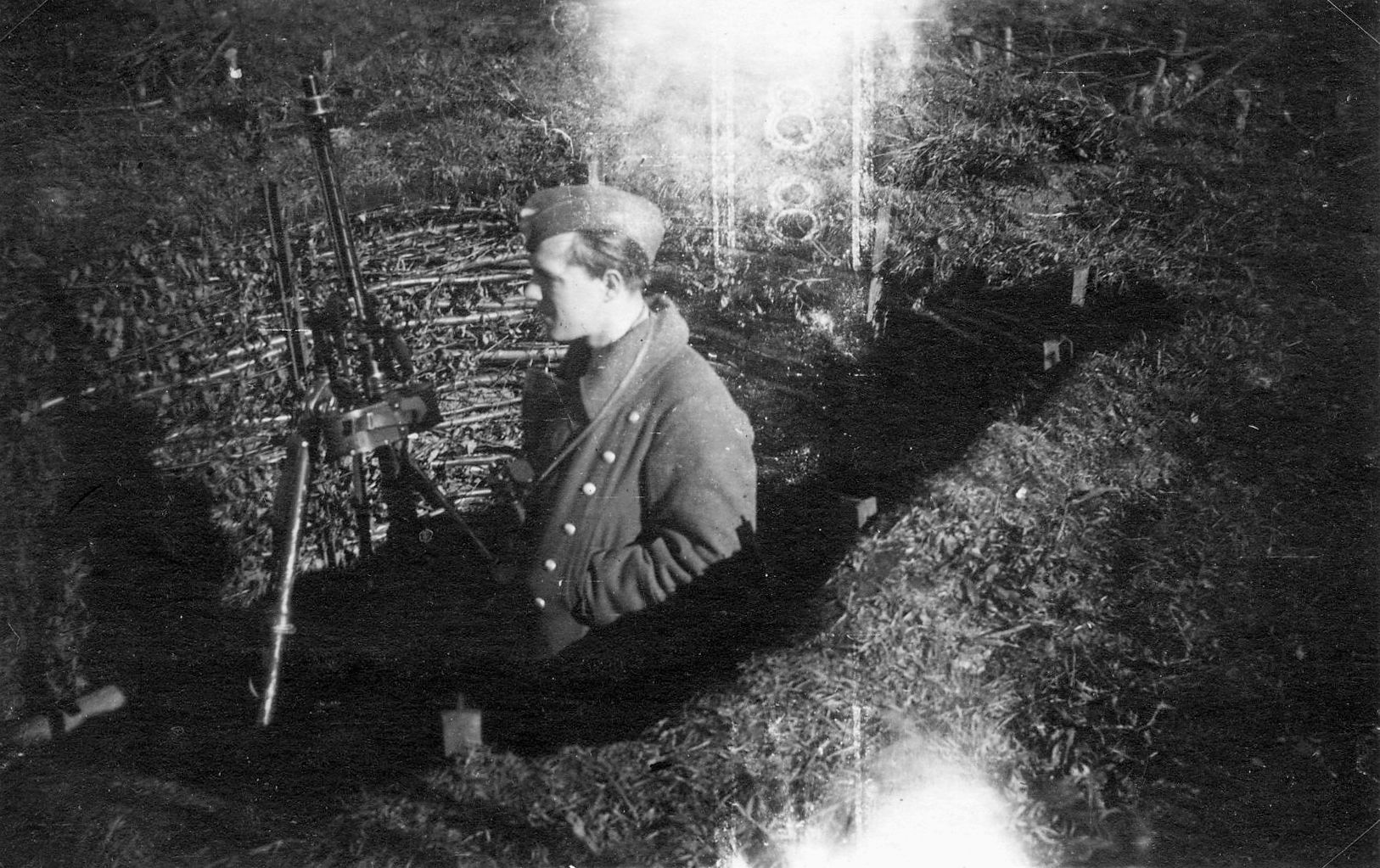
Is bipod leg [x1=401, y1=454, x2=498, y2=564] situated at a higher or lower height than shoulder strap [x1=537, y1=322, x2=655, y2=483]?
lower

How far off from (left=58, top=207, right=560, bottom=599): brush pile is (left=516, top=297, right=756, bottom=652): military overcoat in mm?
133

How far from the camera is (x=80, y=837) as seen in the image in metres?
3.47

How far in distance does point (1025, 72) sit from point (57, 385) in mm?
2928

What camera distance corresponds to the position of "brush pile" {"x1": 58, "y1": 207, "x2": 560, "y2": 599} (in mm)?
3330

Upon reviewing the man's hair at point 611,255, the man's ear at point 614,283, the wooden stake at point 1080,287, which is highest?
the man's hair at point 611,255

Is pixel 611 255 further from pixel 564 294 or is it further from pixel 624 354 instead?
pixel 624 354

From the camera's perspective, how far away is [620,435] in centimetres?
331

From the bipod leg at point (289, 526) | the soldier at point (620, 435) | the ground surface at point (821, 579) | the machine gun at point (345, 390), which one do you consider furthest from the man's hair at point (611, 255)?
the bipod leg at point (289, 526)

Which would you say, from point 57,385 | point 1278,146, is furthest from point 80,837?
point 1278,146

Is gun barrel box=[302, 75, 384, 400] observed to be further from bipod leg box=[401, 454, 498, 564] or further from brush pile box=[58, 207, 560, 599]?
bipod leg box=[401, 454, 498, 564]

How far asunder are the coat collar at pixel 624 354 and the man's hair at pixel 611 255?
0.28ft

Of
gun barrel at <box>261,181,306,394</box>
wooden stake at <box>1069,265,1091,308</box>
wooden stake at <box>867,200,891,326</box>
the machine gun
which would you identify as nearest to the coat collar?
the machine gun

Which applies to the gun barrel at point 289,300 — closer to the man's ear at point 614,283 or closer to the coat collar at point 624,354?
the coat collar at point 624,354

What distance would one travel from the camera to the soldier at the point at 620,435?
10.9 ft
